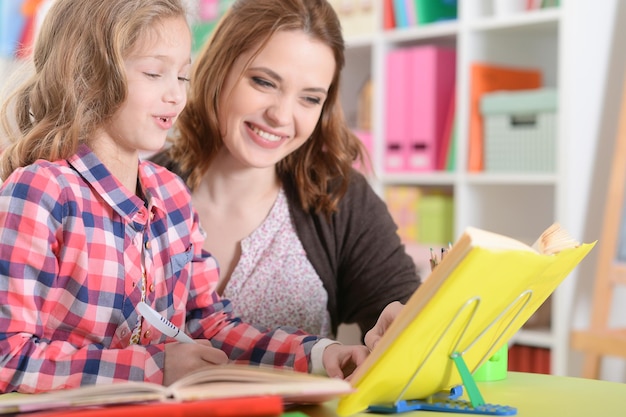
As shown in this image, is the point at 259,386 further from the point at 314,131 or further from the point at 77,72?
the point at 314,131

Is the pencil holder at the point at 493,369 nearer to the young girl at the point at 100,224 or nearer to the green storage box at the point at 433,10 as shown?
the young girl at the point at 100,224

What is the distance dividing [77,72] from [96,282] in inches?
11.3

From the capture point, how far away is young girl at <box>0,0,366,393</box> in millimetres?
1094

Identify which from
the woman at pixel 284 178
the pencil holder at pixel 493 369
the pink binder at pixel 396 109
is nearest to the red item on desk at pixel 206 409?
the pencil holder at pixel 493 369

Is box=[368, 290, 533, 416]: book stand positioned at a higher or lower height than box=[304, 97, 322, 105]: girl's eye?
lower

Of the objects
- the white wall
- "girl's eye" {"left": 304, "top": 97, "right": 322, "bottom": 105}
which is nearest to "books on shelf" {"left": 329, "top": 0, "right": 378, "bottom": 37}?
the white wall

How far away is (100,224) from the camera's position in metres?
1.20

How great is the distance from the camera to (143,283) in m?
1.26

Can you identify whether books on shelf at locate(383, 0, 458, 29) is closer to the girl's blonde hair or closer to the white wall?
the white wall

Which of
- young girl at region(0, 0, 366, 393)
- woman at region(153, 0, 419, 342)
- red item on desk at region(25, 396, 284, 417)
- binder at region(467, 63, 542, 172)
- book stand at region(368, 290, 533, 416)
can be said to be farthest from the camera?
binder at region(467, 63, 542, 172)

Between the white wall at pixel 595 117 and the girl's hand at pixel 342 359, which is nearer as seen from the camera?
the girl's hand at pixel 342 359

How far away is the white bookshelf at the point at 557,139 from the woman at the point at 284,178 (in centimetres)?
111

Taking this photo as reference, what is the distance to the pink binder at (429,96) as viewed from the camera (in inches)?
121

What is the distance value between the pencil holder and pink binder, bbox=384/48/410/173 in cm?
200
